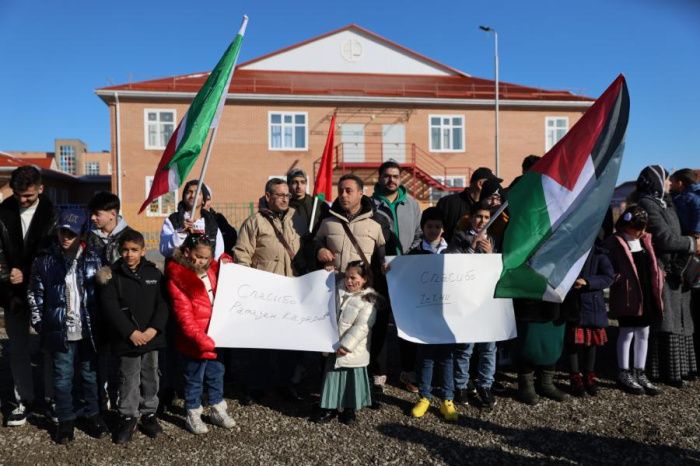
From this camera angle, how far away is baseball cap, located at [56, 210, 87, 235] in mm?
3941

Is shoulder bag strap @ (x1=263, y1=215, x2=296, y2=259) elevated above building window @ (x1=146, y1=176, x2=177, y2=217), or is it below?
below

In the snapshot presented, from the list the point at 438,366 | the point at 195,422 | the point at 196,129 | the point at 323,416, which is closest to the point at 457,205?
the point at 438,366

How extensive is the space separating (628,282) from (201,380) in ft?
12.9

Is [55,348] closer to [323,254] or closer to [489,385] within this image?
[323,254]

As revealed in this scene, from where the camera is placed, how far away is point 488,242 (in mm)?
4641

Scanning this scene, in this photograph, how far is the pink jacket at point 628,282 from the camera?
4.99 metres

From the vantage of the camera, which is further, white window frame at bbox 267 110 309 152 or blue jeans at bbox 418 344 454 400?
white window frame at bbox 267 110 309 152

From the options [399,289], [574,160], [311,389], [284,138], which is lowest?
[311,389]

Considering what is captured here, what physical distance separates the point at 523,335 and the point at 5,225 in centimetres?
440

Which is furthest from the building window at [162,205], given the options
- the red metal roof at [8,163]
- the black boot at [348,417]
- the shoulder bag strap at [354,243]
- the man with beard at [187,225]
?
the black boot at [348,417]

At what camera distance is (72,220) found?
3988mm

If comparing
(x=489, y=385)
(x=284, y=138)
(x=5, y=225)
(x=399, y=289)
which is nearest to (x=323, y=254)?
(x=399, y=289)

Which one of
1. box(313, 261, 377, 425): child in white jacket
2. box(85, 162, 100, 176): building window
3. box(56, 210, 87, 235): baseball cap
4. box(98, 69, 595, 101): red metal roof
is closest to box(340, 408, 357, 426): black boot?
box(313, 261, 377, 425): child in white jacket

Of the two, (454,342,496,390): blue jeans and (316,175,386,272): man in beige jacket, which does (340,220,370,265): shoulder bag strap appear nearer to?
(316,175,386,272): man in beige jacket
